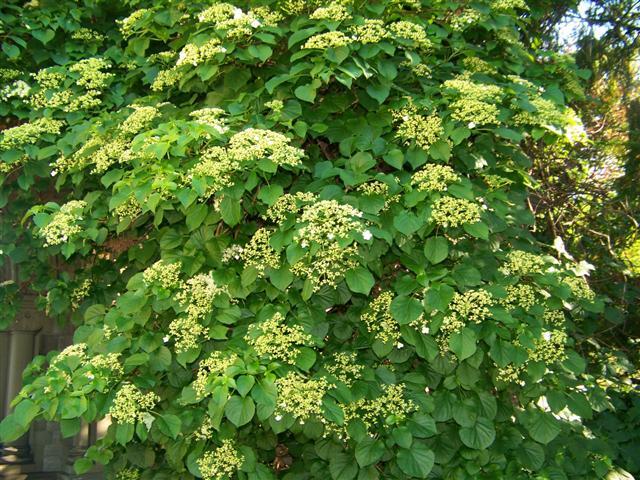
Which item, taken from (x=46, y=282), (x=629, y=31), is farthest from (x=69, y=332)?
(x=629, y=31)

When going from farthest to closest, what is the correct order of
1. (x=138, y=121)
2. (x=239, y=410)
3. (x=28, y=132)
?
1. (x=28, y=132)
2. (x=138, y=121)
3. (x=239, y=410)

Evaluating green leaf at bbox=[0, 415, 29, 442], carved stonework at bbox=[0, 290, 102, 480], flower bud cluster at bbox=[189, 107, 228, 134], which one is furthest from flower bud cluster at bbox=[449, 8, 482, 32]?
carved stonework at bbox=[0, 290, 102, 480]

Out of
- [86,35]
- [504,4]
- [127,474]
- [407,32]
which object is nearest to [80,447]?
[127,474]

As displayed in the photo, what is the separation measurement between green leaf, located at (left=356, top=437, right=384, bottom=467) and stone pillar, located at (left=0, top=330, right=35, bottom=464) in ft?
13.6

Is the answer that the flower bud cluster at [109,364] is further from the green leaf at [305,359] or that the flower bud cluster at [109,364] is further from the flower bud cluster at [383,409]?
the flower bud cluster at [383,409]

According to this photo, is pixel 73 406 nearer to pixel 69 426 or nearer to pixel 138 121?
pixel 69 426

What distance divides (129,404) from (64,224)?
0.87 meters

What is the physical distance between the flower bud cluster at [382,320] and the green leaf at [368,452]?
0.32 m

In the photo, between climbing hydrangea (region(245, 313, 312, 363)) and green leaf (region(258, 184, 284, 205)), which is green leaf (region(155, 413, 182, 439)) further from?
green leaf (region(258, 184, 284, 205))

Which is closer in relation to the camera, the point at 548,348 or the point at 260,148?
the point at 260,148

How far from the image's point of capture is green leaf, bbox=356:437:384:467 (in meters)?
2.16

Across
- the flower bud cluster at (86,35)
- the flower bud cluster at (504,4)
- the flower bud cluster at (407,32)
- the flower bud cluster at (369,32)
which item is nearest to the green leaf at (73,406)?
the flower bud cluster at (369,32)

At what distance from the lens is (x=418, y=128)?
2459 mm

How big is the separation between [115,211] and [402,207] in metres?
1.13
